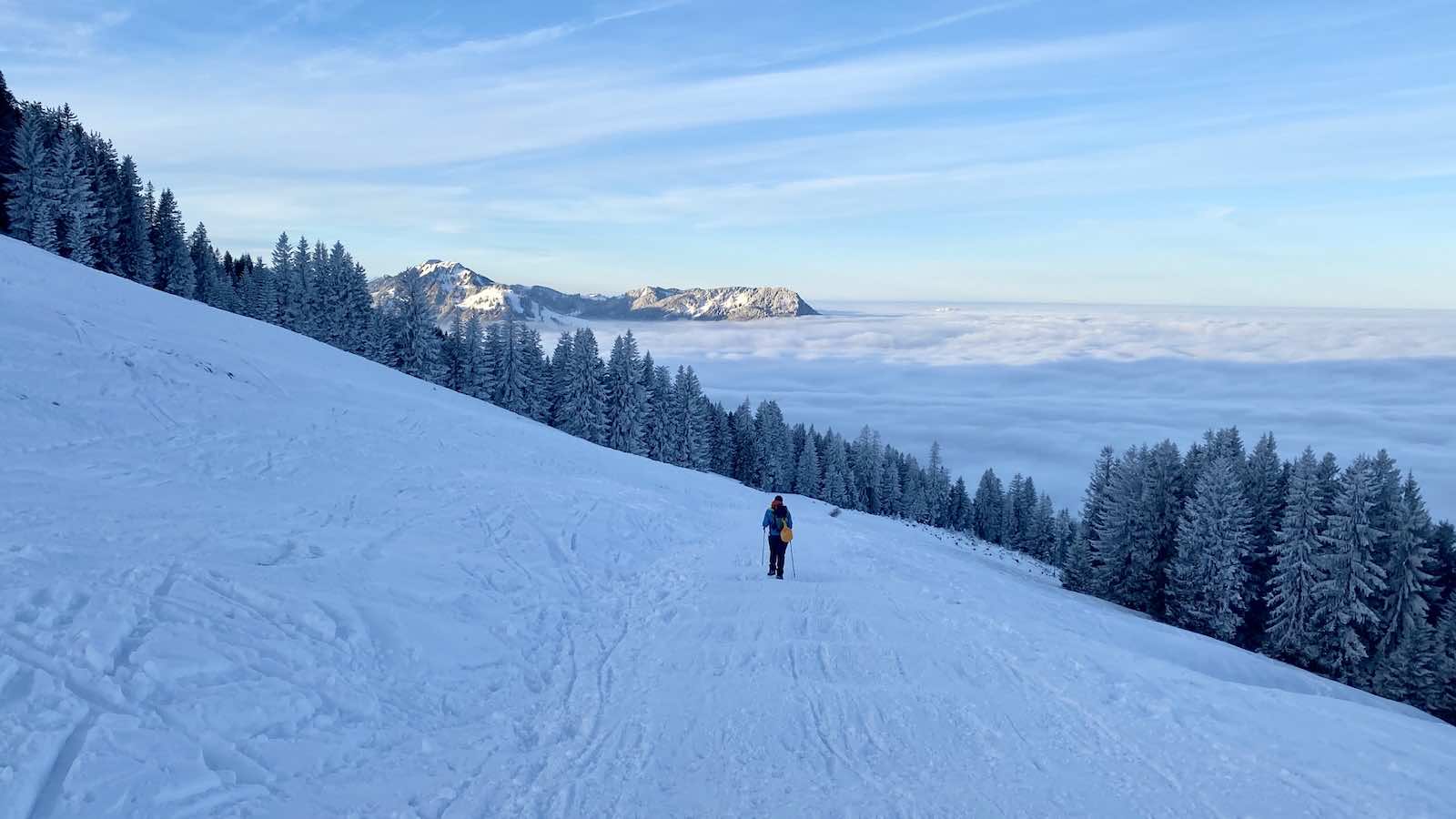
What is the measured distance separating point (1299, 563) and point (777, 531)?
30.8 meters

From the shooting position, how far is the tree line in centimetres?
3159

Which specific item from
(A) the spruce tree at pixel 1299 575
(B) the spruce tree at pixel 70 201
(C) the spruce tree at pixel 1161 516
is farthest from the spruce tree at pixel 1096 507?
(B) the spruce tree at pixel 70 201

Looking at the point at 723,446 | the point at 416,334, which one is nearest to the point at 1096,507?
the point at 723,446

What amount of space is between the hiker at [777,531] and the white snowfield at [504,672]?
0.52 m

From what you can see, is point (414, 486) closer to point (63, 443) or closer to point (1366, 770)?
point (63, 443)

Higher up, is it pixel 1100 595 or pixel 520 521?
pixel 520 521

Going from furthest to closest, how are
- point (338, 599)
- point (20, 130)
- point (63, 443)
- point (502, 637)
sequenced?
point (20, 130)
point (63, 443)
point (502, 637)
point (338, 599)

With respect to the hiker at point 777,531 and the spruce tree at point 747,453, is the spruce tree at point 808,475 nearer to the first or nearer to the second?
the spruce tree at point 747,453

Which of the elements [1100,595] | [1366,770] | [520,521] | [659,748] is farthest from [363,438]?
[1100,595]

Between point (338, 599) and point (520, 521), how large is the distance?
6880 mm

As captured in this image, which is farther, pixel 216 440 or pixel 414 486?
pixel 414 486

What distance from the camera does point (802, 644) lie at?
11.4m

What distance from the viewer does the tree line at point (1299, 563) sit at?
104ft

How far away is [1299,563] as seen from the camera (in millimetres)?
32969
